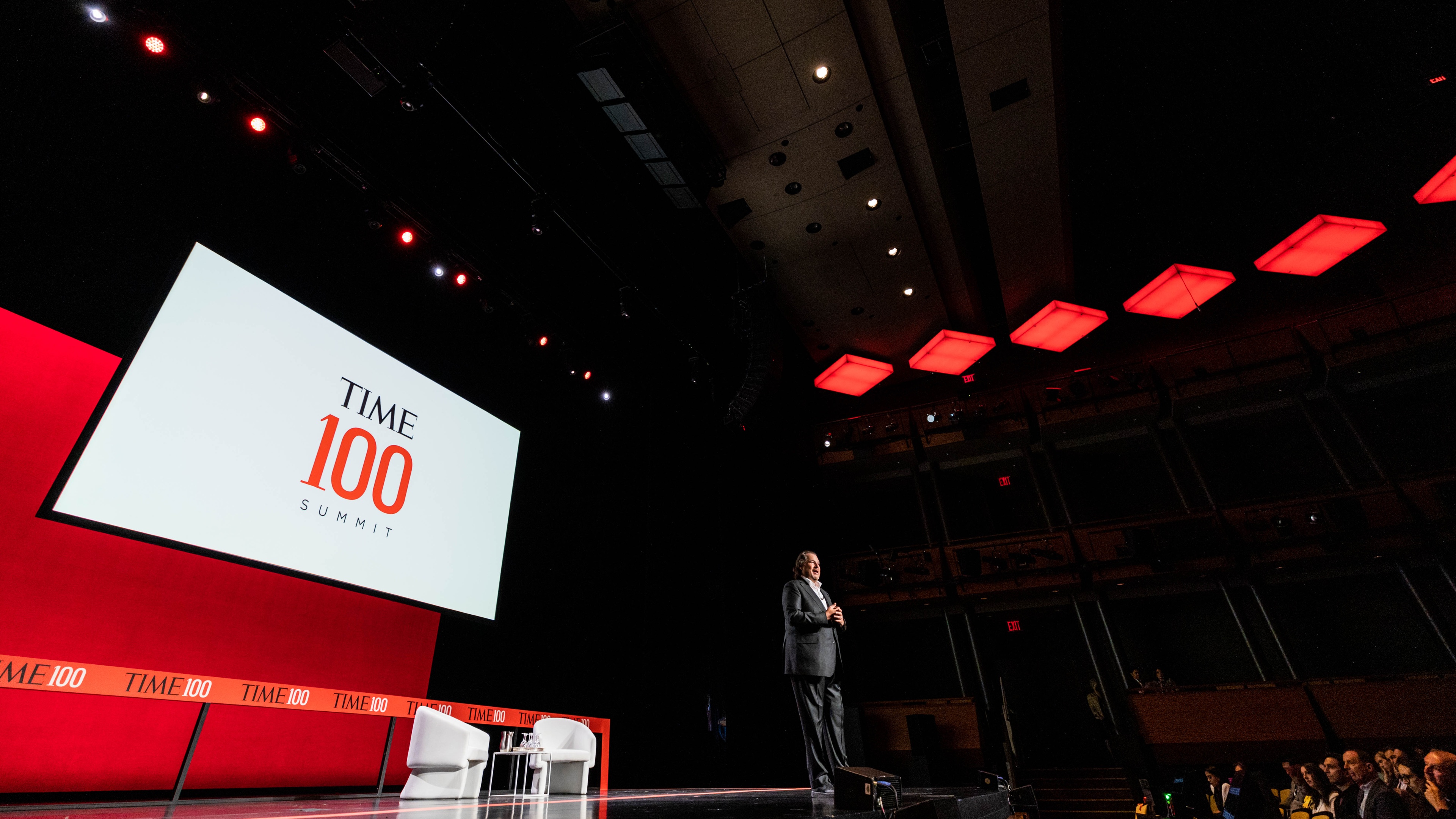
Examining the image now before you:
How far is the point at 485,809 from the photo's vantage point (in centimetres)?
266

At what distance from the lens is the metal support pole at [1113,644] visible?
9734mm

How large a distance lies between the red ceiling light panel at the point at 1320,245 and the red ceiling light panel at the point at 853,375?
5160 mm

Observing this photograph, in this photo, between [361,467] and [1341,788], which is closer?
[361,467]

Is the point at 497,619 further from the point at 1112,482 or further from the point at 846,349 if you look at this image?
the point at 1112,482

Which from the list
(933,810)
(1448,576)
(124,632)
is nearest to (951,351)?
(1448,576)

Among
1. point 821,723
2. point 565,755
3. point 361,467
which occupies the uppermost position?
point 361,467

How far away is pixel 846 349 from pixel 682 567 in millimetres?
4727

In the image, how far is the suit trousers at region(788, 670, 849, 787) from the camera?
309 cm

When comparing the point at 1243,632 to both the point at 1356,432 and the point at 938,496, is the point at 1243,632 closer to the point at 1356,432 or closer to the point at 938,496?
the point at 1356,432

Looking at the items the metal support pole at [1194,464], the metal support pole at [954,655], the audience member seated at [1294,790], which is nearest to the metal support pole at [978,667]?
the metal support pole at [954,655]

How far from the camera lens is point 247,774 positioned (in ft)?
12.7

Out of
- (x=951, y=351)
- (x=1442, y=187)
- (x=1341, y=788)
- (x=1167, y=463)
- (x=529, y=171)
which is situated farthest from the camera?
(x=1167, y=463)

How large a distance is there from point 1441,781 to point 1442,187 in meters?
6.72

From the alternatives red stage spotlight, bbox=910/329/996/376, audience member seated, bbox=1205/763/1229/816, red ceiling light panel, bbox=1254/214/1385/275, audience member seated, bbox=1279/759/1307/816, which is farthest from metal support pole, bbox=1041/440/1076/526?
red ceiling light panel, bbox=1254/214/1385/275
